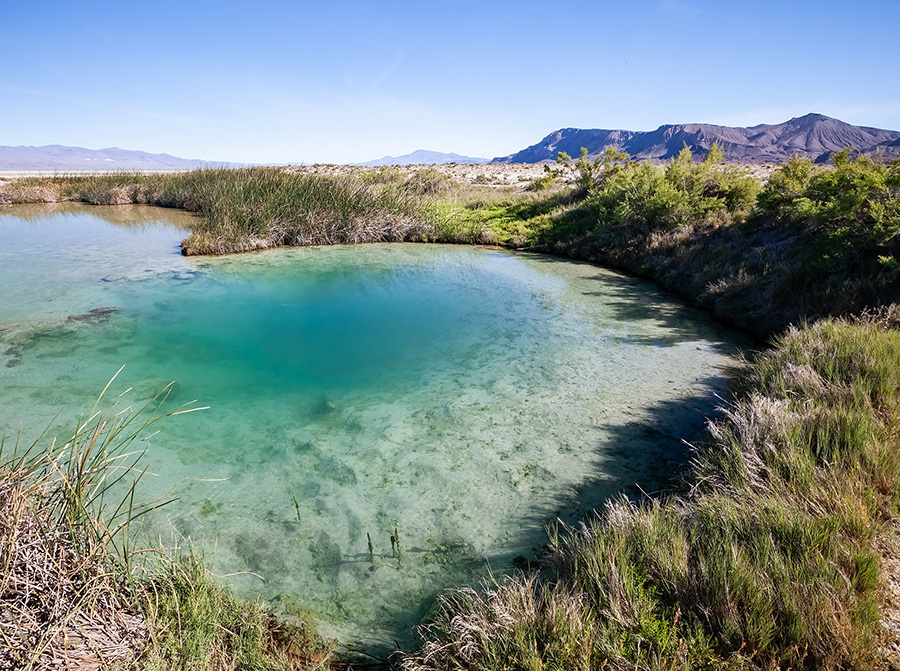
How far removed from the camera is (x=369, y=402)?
4.91 m

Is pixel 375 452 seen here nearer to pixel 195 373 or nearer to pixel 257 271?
pixel 195 373

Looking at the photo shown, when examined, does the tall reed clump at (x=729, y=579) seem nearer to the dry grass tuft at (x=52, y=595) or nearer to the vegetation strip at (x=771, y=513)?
the vegetation strip at (x=771, y=513)

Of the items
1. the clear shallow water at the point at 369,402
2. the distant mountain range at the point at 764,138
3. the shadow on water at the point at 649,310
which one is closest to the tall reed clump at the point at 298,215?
the clear shallow water at the point at 369,402

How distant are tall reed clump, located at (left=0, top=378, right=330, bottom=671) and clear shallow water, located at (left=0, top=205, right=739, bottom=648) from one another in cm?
33

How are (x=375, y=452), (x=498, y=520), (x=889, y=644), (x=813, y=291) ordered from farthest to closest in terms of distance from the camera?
(x=813, y=291) < (x=375, y=452) < (x=498, y=520) < (x=889, y=644)

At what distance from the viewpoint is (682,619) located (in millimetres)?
2049

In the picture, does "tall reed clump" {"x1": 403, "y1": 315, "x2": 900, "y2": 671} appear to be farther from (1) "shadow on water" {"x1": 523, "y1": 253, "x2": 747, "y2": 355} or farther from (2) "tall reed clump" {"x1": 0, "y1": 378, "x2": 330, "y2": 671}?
(1) "shadow on water" {"x1": 523, "y1": 253, "x2": 747, "y2": 355}

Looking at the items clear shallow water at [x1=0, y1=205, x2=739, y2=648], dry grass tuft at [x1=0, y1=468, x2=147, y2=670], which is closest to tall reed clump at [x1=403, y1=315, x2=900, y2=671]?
clear shallow water at [x1=0, y1=205, x2=739, y2=648]

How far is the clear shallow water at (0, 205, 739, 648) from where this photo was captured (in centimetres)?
305

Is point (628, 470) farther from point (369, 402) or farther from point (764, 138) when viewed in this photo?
point (764, 138)

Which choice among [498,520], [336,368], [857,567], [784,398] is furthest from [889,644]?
[336,368]

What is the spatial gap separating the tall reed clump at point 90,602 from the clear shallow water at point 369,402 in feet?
1.09

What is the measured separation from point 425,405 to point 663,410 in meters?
2.51

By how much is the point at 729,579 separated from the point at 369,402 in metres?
3.57
